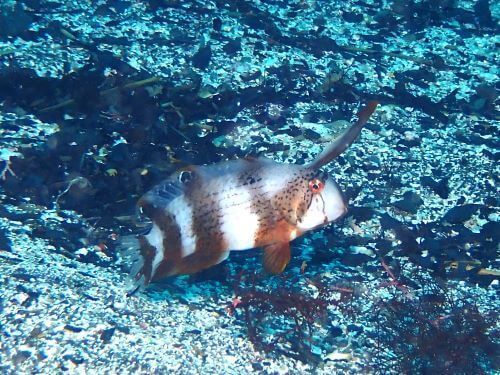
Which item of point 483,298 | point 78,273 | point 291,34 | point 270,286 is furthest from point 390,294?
point 291,34

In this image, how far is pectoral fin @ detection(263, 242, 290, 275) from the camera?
269 cm

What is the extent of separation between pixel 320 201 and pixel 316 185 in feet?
0.30

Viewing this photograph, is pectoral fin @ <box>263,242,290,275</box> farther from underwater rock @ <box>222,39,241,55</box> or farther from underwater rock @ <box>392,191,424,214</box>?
underwater rock @ <box>222,39,241,55</box>

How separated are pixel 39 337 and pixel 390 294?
229 cm

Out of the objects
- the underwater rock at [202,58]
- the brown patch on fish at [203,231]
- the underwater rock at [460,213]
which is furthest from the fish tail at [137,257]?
the underwater rock at [202,58]

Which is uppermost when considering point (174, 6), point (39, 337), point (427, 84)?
point (174, 6)

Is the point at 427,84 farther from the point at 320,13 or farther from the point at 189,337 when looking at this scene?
the point at 189,337

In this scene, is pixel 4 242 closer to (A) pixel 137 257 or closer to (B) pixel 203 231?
(A) pixel 137 257

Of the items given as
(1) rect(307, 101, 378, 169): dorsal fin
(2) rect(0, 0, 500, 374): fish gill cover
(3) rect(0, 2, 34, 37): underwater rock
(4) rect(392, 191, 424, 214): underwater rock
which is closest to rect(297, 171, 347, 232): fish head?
(1) rect(307, 101, 378, 169): dorsal fin

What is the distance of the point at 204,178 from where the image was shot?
256 cm

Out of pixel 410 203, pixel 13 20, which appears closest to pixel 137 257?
pixel 410 203

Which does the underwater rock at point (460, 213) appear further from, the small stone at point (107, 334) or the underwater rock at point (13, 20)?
the underwater rock at point (13, 20)

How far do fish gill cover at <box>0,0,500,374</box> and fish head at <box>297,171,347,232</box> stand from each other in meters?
0.81

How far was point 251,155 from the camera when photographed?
4.19 m
